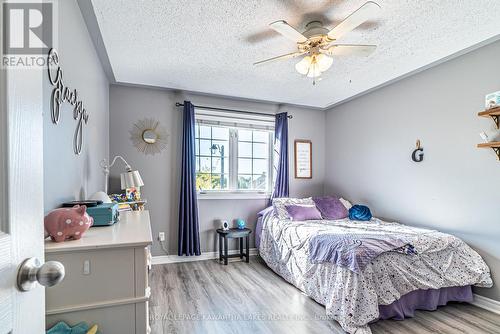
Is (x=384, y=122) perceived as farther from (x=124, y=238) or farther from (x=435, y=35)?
(x=124, y=238)

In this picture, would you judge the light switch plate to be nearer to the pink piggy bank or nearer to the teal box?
the pink piggy bank

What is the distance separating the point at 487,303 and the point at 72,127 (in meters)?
3.69

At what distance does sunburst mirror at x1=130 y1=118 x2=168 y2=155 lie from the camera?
346 centimetres

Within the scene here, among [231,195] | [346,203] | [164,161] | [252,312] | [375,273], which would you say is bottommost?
[252,312]

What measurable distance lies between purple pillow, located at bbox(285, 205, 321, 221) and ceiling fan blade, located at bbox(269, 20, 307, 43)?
213cm

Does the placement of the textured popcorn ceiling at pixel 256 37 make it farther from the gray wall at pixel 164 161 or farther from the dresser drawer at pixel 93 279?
the dresser drawer at pixel 93 279

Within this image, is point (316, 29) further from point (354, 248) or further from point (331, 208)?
point (331, 208)

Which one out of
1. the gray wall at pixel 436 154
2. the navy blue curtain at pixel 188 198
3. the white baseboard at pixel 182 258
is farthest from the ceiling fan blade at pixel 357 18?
the white baseboard at pixel 182 258

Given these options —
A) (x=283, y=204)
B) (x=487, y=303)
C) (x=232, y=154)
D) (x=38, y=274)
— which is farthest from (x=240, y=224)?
(x=38, y=274)

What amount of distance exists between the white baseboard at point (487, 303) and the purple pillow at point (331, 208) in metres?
1.56

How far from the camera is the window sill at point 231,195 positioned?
3.76m

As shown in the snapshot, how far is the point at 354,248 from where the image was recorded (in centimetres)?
211

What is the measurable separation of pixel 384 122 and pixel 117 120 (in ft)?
11.6

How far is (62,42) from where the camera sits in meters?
1.46
